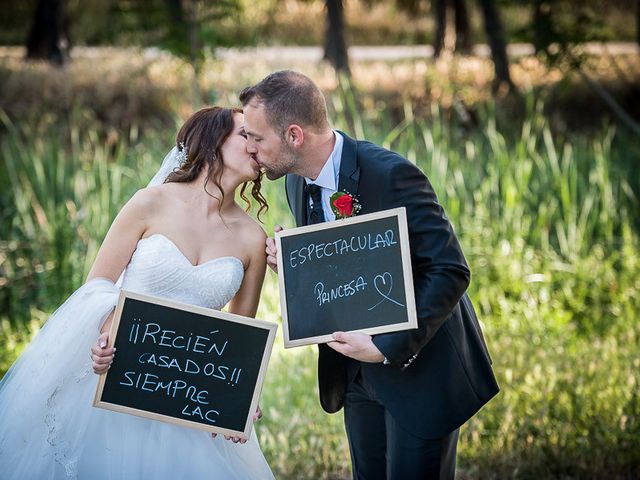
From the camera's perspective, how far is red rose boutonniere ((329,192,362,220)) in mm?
3295

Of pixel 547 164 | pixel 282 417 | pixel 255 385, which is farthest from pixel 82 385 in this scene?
pixel 547 164

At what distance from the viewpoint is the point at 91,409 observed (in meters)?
3.62

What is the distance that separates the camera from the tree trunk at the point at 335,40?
13.1 m

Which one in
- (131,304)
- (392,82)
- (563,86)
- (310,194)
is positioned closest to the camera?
(131,304)

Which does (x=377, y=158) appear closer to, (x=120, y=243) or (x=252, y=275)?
(x=252, y=275)

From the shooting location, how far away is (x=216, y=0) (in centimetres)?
1144

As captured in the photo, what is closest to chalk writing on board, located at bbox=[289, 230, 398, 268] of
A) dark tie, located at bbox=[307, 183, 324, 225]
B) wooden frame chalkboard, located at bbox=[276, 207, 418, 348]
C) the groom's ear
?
wooden frame chalkboard, located at bbox=[276, 207, 418, 348]

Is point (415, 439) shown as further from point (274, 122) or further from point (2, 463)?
point (2, 463)

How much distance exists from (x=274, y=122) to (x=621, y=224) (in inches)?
240

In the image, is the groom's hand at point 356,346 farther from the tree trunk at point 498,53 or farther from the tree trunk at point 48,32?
the tree trunk at point 48,32

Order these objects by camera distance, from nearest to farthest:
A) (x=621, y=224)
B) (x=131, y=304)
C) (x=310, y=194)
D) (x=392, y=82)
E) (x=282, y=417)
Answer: (x=131, y=304)
(x=310, y=194)
(x=282, y=417)
(x=621, y=224)
(x=392, y=82)

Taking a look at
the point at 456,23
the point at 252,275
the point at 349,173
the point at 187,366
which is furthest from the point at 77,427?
the point at 456,23

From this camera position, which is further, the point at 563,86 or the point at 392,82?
the point at 392,82

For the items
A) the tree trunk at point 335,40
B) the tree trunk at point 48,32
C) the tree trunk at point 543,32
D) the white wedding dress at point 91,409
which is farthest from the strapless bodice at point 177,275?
the tree trunk at point 48,32
